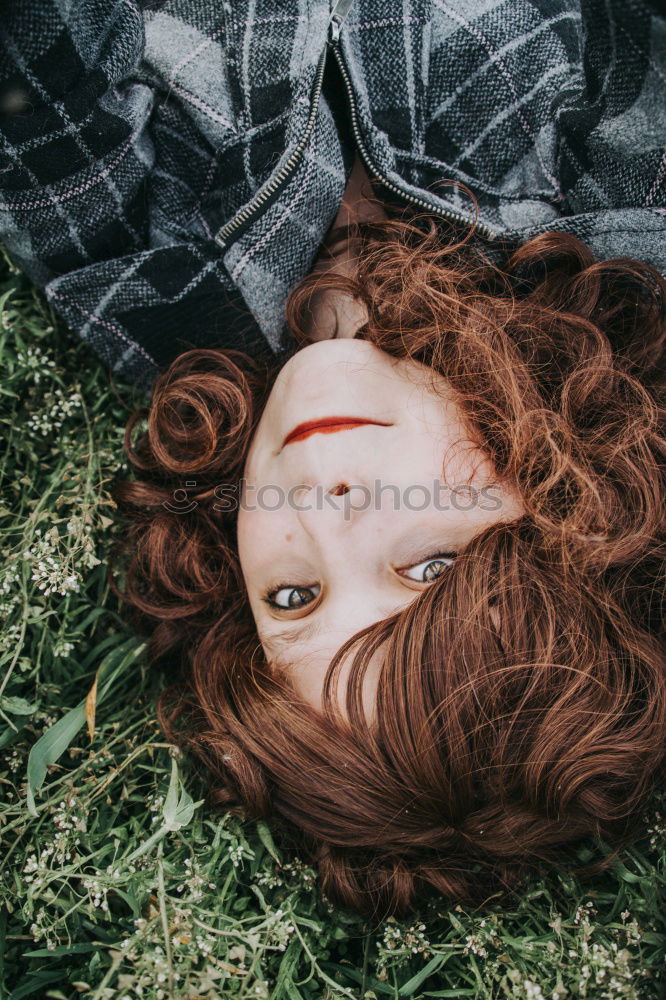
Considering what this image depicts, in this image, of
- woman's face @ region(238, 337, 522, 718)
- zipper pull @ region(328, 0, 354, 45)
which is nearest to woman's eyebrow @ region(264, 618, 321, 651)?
woman's face @ region(238, 337, 522, 718)

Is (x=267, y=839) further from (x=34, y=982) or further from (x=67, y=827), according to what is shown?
(x=34, y=982)

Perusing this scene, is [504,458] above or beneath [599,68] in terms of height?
beneath

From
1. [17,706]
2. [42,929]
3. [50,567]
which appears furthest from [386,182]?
[42,929]

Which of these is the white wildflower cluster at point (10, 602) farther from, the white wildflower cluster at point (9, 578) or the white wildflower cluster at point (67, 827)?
the white wildflower cluster at point (67, 827)

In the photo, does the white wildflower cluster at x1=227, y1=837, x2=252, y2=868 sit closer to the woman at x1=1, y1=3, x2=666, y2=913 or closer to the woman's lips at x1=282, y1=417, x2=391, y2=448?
the woman at x1=1, y1=3, x2=666, y2=913

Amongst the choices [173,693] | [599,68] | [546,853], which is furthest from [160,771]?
[599,68]

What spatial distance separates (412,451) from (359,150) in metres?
0.86

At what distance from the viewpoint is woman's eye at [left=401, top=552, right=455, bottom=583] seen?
1589 mm

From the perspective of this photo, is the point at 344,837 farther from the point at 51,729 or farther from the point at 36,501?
the point at 36,501

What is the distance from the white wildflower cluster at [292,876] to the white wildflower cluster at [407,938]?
8.1 inches

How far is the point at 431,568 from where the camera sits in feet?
5.28

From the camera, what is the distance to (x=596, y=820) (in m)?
1.65

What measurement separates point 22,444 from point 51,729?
812 mm

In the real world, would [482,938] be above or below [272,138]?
below
